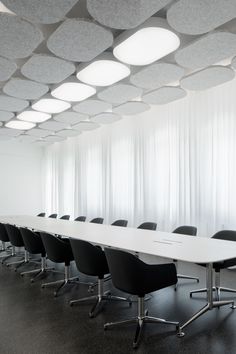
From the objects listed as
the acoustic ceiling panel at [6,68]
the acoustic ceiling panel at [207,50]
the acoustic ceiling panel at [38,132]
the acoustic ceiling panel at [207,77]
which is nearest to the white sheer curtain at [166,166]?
the acoustic ceiling panel at [207,77]

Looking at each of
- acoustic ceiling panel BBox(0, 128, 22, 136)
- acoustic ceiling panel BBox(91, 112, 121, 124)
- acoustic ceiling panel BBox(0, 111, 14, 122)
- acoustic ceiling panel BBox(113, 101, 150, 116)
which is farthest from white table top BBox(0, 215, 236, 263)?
acoustic ceiling panel BBox(0, 128, 22, 136)

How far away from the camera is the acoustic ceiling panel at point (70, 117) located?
18.9ft

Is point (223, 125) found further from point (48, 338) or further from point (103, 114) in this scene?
point (48, 338)

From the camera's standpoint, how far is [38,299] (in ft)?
11.9

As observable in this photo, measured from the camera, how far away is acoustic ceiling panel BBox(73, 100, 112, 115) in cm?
510

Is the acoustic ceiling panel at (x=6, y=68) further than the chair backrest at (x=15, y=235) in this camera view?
No

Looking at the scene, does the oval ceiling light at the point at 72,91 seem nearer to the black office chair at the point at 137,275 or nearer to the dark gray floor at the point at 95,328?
the black office chair at the point at 137,275

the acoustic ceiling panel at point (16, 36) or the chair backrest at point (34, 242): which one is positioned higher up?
the acoustic ceiling panel at point (16, 36)

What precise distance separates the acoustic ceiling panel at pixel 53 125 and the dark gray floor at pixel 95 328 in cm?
376

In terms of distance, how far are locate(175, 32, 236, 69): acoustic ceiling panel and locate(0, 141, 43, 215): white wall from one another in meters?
7.40

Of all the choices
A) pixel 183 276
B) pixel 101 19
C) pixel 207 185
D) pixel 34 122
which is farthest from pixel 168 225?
pixel 101 19

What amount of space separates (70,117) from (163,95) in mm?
2172

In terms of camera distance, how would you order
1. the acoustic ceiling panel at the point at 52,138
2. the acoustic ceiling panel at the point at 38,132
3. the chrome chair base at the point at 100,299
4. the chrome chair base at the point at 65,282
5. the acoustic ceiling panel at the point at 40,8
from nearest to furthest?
the acoustic ceiling panel at the point at 40,8 → the chrome chair base at the point at 100,299 → the chrome chair base at the point at 65,282 → the acoustic ceiling panel at the point at 38,132 → the acoustic ceiling panel at the point at 52,138

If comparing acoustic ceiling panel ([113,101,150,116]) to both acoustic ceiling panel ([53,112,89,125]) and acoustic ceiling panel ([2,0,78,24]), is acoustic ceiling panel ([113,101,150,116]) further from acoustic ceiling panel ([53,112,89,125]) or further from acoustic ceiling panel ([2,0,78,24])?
acoustic ceiling panel ([2,0,78,24])
